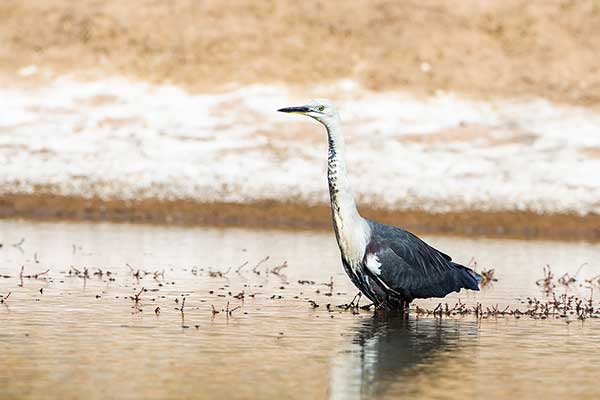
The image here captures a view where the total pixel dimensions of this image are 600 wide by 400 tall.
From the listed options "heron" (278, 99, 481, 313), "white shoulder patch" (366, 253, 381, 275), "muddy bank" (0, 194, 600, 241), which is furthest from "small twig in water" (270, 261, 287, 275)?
"muddy bank" (0, 194, 600, 241)

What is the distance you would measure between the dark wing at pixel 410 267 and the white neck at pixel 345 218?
0.59 feet

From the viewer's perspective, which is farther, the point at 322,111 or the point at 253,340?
the point at 322,111

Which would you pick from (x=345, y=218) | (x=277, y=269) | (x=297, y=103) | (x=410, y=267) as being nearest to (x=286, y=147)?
(x=297, y=103)

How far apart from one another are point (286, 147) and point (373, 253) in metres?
30.0

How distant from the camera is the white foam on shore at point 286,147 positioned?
141ft

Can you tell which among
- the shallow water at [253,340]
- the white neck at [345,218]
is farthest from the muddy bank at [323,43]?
the white neck at [345,218]

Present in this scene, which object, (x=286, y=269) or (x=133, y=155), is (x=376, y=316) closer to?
(x=286, y=269)

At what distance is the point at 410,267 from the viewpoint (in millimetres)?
18781

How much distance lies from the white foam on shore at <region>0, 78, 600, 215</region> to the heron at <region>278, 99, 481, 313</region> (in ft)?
75.2

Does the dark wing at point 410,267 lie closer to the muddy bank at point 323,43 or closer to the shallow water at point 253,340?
the shallow water at point 253,340

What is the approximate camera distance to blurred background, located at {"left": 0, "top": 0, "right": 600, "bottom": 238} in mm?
42125

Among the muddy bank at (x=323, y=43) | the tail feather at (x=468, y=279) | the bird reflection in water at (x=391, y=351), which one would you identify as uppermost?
the muddy bank at (x=323, y=43)

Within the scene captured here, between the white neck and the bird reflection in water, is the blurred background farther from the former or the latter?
the bird reflection in water

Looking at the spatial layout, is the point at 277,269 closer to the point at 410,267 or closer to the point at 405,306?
the point at 405,306
